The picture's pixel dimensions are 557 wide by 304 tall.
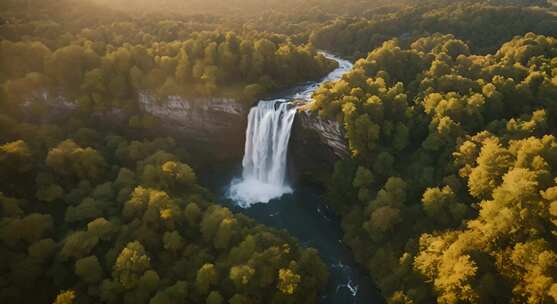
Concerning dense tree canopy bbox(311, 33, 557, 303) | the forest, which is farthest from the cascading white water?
dense tree canopy bbox(311, 33, 557, 303)

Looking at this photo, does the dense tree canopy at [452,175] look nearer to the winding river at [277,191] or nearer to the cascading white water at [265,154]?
the winding river at [277,191]

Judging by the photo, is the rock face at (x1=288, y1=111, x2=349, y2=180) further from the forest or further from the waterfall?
the waterfall

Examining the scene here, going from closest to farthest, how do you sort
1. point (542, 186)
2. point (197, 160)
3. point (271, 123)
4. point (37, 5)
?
point (542, 186), point (271, 123), point (197, 160), point (37, 5)

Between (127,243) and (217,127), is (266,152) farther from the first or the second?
(127,243)

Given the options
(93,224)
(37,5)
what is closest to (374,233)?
(93,224)

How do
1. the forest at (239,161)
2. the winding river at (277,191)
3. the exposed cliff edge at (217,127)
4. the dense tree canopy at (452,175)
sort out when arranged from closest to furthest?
1. the dense tree canopy at (452,175)
2. the forest at (239,161)
3. the winding river at (277,191)
4. the exposed cliff edge at (217,127)

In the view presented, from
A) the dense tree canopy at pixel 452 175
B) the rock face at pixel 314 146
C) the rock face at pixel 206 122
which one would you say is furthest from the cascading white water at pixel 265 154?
the dense tree canopy at pixel 452 175

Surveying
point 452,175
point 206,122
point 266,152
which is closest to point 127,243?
point 266,152

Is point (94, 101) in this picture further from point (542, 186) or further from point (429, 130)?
point (542, 186)
